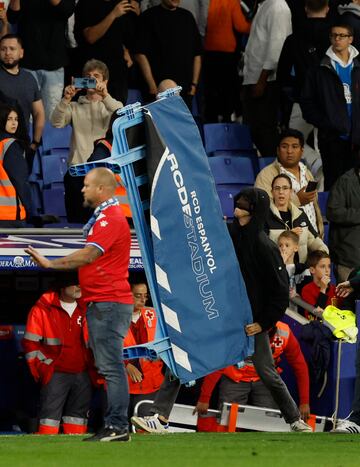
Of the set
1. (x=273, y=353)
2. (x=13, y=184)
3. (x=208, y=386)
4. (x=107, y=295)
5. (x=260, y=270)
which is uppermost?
(x=13, y=184)

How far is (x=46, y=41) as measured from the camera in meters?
16.0

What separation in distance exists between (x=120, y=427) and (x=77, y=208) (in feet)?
13.7

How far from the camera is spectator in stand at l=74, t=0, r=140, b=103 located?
52.6ft

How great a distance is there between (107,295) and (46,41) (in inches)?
249

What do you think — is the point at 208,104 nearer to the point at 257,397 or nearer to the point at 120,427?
the point at 257,397

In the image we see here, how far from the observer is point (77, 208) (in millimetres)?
14148

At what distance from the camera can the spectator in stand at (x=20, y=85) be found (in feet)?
49.0

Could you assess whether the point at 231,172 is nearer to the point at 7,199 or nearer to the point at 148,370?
the point at 7,199

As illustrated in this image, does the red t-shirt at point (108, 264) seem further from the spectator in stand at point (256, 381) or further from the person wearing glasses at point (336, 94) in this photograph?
the person wearing glasses at point (336, 94)

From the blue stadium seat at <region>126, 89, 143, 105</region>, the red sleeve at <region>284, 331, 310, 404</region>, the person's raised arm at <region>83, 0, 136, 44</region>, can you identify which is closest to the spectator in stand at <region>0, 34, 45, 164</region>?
the person's raised arm at <region>83, 0, 136, 44</region>

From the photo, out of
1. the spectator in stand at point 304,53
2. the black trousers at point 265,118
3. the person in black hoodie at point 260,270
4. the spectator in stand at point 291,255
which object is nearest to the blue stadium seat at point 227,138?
the black trousers at point 265,118

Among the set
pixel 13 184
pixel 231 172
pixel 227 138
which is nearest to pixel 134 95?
pixel 227 138

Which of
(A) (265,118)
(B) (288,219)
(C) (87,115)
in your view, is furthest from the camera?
(A) (265,118)

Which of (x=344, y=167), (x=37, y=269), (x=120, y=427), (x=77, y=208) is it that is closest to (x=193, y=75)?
(x=344, y=167)
